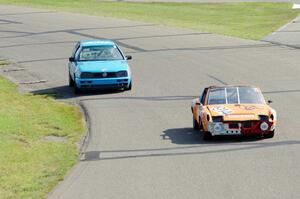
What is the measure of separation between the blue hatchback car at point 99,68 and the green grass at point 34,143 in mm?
1418

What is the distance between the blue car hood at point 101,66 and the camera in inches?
1014

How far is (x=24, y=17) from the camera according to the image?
54.8 meters

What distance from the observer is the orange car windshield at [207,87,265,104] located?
18.6 metres

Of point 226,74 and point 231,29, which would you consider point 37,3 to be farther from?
point 226,74

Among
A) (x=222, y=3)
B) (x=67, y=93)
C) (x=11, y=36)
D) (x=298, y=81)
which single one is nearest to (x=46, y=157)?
(x=67, y=93)

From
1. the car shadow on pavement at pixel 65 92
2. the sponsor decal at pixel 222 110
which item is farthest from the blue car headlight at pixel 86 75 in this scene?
the sponsor decal at pixel 222 110

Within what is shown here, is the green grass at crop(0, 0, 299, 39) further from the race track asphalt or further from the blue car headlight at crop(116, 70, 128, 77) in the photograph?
the blue car headlight at crop(116, 70, 128, 77)

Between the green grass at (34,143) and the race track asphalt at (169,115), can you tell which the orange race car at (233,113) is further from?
the green grass at (34,143)

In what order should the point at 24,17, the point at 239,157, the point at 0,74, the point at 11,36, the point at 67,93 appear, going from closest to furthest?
the point at 239,157
the point at 67,93
the point at 0,74
the point at 11,36
the point at 24,17

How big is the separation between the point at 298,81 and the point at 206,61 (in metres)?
6.60

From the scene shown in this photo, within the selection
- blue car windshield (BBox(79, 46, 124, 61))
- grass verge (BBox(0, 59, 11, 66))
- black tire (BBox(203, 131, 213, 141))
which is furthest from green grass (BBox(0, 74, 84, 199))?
grass verge (BBox(0, 59, 11, 66))

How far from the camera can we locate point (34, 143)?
17.7 m

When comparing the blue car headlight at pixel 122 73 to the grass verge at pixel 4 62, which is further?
the grass verge at pixel 4 62

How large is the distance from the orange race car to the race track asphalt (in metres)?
0.30
